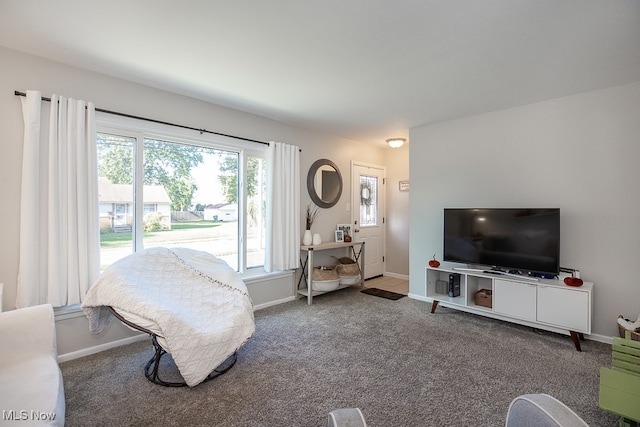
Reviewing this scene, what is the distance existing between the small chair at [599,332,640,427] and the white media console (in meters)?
0.89

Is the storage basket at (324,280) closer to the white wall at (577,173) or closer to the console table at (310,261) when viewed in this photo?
the console table at (310,261)

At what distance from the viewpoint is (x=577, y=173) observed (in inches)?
123

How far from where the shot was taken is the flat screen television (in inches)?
118

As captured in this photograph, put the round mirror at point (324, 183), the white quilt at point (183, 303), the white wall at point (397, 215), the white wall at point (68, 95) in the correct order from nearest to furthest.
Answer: the white quilt at point (183, 303) < the white wall at point (68, 95) < the round mirror at point (324, 183) < the white wall at point (397, 215)

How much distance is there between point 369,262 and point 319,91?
3.36 meters

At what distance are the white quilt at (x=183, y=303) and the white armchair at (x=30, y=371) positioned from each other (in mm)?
443

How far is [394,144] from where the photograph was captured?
15.9 ft

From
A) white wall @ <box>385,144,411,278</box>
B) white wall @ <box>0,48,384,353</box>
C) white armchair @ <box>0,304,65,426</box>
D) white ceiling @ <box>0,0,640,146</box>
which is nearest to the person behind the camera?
white armchair @ <box>0,304,65,426</box>

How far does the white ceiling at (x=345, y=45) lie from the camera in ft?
6.01

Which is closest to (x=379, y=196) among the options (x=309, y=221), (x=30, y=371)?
(x=309, y=221)

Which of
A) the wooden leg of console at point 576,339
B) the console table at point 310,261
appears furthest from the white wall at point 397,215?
the wooden leg of console at point 576,339

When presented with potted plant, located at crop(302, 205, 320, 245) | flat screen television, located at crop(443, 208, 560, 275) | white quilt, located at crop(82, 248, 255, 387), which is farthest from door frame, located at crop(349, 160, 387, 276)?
white quilt, located at crop(82, 248, 255, 387)

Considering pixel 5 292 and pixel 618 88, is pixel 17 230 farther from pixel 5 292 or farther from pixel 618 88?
pixel 618 88

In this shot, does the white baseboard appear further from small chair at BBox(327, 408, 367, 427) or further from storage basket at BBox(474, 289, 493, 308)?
storage basket at BBox(474, 289, 493, 308)
